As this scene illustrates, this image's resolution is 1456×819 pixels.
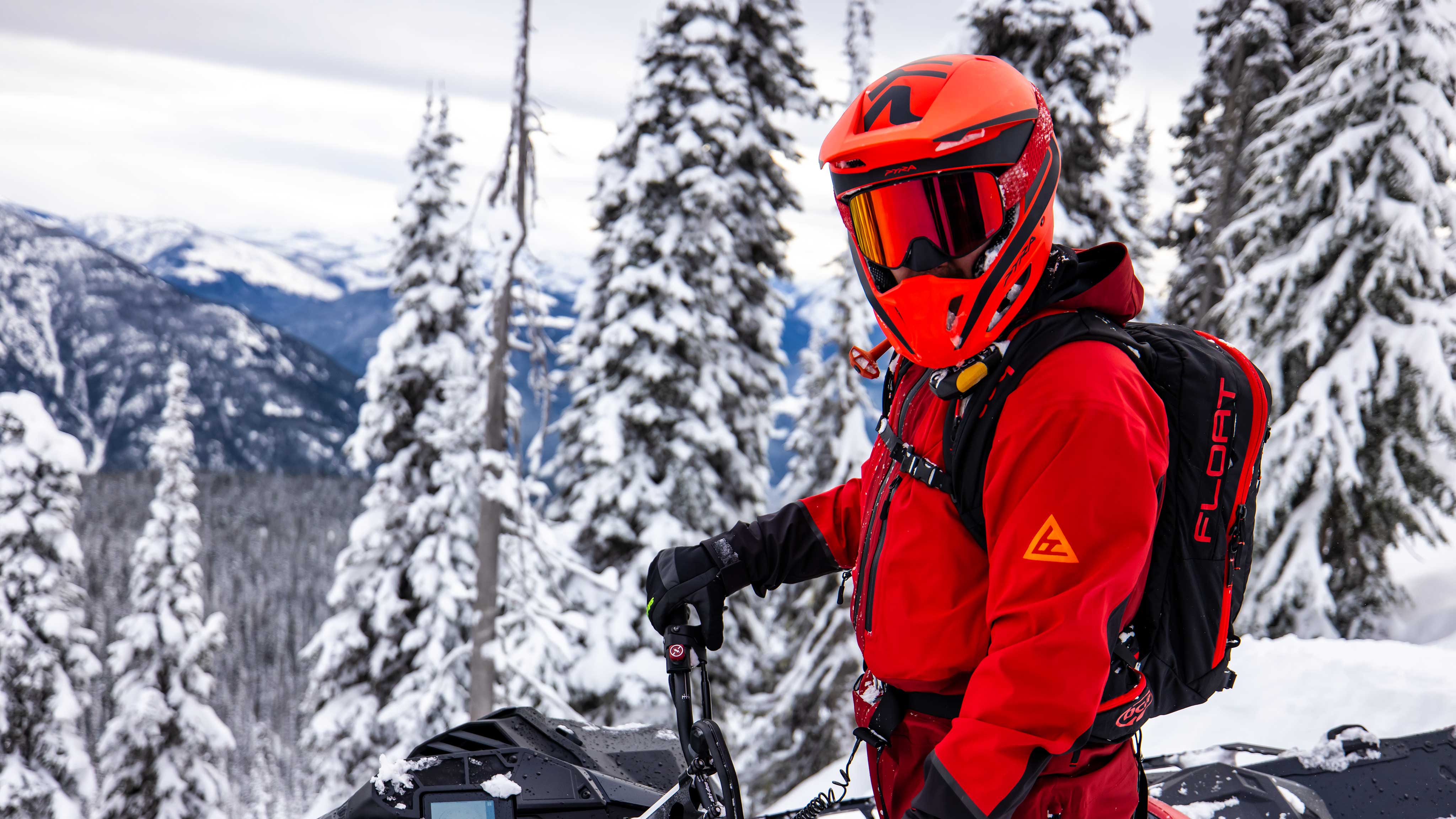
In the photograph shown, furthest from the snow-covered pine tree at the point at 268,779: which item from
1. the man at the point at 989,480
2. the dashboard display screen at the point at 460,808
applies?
the man at the point at 989,480

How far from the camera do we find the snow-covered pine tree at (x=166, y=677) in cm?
1906

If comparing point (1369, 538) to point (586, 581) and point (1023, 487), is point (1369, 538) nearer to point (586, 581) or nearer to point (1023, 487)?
point (586, 581)

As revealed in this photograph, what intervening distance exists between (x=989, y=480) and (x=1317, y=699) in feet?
18.5

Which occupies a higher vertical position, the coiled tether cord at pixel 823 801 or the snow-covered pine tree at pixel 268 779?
the coiled tether cord at pixel 823 801

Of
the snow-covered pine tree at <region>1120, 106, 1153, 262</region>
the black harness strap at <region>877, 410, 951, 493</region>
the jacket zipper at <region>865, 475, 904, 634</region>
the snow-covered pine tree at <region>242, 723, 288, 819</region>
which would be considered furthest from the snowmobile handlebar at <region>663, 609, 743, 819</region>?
the snow-covered pine tree at <region>242, 723, 288, 819</region>

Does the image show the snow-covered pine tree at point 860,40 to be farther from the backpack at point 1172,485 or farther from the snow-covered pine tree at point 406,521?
the backpack at point 1172,485

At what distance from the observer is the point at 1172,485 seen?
6.42ft

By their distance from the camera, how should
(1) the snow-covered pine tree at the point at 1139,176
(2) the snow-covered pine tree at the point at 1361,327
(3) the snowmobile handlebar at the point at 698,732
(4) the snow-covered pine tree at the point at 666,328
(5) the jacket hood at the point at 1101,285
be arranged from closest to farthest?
(5) the jacket hood at the point at 1101,285 < (3) the snowmobile handlebar at the point at 698,732 < (2) the snow-covered pine tree at the point at 1361,327 < (4) the snow-covered pine tree at the point at 666,328 < (1) the snow-covered pine tree at the point at 1139,176

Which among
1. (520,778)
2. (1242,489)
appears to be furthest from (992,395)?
(520,778)

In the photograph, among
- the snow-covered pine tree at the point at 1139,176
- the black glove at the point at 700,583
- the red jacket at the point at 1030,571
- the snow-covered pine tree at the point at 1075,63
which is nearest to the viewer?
the red jacket at the point at 1030,571

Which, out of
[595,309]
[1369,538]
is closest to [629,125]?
[595,309]

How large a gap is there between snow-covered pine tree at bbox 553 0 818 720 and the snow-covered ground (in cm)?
828

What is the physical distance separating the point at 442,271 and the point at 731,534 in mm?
14801

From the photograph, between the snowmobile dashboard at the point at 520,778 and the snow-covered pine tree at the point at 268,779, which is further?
the snow-covered pine tree at the point at 268,779
